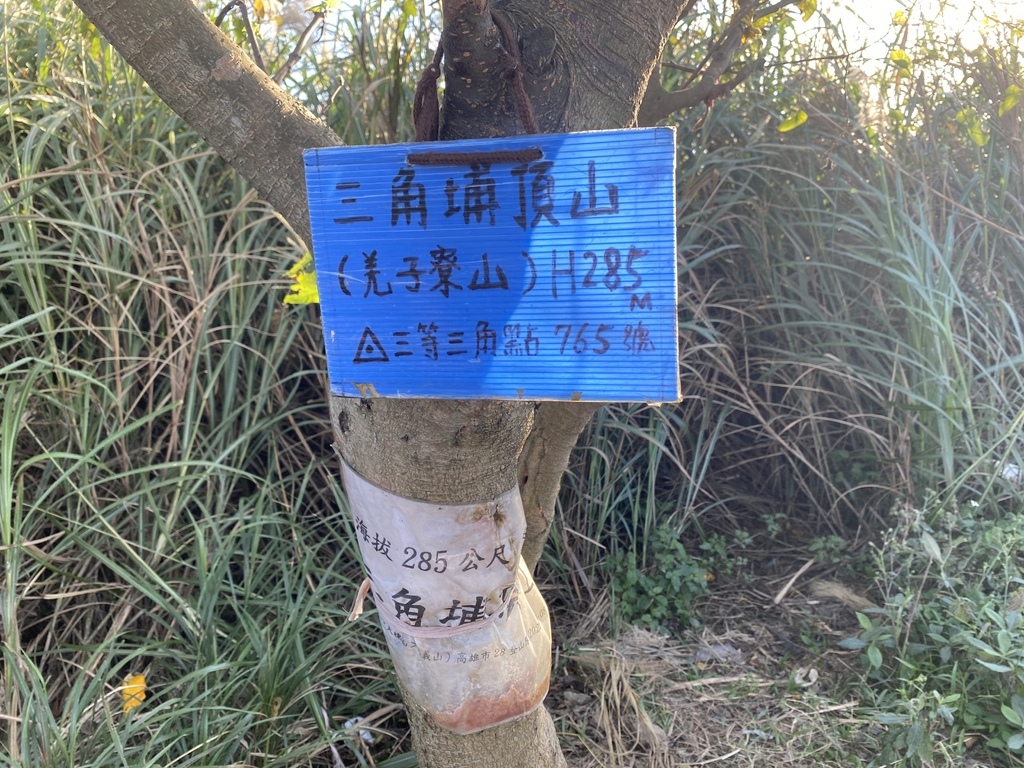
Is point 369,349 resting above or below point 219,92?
below

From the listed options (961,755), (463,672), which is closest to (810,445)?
(961,755)

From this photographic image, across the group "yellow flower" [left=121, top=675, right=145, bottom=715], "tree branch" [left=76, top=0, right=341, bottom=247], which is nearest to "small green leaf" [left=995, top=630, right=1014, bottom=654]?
"tree branch" [left=76, top=0, right=341, bottom=247]

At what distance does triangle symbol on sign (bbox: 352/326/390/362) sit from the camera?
2.83ft

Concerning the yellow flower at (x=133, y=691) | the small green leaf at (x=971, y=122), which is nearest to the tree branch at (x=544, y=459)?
the yellow flower at (x=133, y=691)

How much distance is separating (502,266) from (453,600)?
1.69ft

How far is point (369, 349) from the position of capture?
0.87 metres

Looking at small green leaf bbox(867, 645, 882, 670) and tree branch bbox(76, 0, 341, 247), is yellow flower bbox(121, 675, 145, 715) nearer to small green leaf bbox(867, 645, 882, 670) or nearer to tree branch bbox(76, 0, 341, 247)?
tree branch bbox(76, 0, 341, 247)

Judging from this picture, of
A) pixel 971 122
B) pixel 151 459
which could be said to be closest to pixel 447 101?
pixel 151 459

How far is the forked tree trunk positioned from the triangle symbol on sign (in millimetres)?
103

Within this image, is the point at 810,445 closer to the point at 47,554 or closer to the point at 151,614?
the point at 151,614

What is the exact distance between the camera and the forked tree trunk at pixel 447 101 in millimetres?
859

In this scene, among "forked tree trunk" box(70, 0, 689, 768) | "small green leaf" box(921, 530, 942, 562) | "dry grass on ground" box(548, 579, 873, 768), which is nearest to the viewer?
"forked tree trunk" box(70, 0, 689, 768)

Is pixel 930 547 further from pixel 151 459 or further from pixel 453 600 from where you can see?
pixel 151 459

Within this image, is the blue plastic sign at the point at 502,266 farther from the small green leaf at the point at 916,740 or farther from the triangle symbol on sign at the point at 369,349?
the small green leaf at the point at 916,740
